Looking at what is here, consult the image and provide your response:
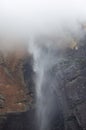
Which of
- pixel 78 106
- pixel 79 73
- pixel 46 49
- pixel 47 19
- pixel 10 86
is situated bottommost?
pixel 78 106

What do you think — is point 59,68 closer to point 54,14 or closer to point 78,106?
point 78,106

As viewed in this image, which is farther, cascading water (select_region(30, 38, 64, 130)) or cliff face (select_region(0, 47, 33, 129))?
cliff face (select_region(0, 47, 33, 129))

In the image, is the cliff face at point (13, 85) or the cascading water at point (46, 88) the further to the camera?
the cliff face at point (13, 85)

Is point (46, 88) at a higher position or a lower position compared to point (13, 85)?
lower

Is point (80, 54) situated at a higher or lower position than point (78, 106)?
higher

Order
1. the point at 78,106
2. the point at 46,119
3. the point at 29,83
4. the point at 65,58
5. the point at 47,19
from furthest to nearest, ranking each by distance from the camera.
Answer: the point at 47,19 → the point at 29,83 → the point at 65,58 → the point at 46,119 → the point at 78,106

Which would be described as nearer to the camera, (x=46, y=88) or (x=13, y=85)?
(x=46, y=88)

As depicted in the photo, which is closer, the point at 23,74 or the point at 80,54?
the point at 80,54

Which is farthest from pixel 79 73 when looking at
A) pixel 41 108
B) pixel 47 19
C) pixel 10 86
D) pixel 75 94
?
pixel 47 19
